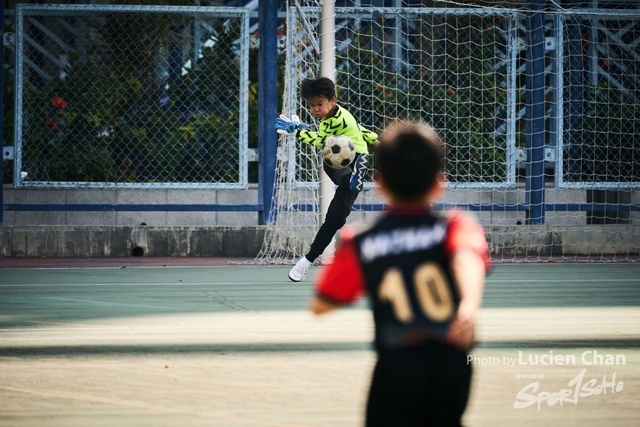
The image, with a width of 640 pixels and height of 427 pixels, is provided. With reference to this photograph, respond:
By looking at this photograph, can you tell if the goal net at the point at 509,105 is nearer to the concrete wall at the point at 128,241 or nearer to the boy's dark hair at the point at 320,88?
the concrete wall at the point at 128,241

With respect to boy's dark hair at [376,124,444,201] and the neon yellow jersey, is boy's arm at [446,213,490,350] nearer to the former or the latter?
boy's dark hair at [376,124,444,201]

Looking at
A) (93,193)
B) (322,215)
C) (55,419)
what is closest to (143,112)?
(93,193)

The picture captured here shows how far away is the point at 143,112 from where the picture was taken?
47.9ft

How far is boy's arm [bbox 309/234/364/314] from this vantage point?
281 centimetres

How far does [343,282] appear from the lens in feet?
9.23

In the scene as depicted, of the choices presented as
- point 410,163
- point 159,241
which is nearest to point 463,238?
point 410,163

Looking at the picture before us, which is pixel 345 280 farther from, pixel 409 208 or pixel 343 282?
pixel 409 208

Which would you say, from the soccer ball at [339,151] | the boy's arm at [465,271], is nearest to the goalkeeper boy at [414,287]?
the boy's arm at [465,271]

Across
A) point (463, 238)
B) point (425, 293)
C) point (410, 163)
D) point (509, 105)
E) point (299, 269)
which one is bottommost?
point (299, 269)

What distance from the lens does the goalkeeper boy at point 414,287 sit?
2.67 m

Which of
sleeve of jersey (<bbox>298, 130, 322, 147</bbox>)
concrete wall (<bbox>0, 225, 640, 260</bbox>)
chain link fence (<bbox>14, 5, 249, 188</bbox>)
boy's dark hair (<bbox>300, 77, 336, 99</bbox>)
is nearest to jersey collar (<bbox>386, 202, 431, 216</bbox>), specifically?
boy's dark hair (<bbox>300, 77, 336, 99</bbox>)

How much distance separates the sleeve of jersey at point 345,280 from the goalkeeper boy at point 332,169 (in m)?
6.85

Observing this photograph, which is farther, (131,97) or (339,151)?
(131,97)

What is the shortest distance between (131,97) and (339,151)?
5.71 m
